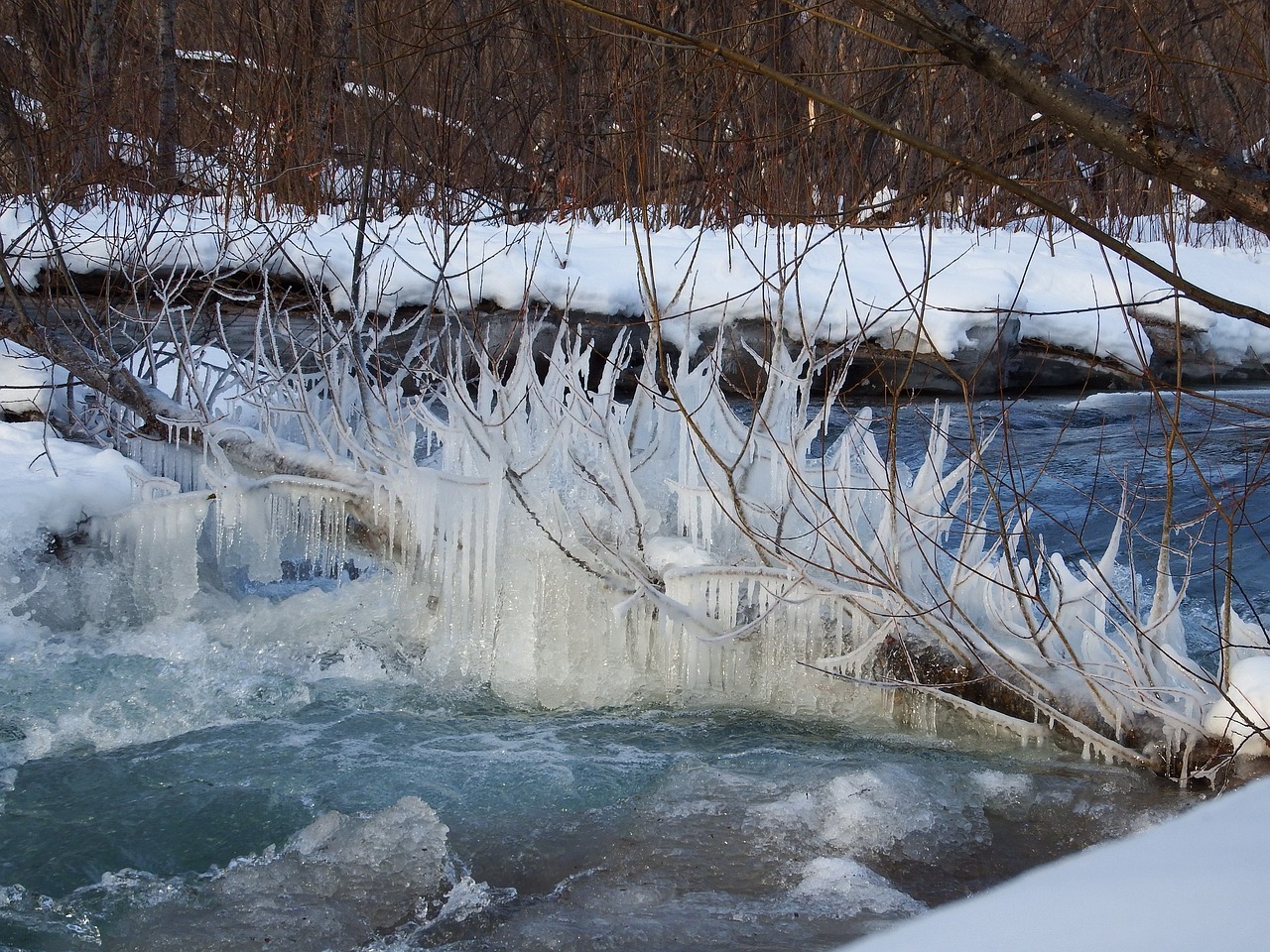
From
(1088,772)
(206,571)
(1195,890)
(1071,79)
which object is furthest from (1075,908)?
(206,571)

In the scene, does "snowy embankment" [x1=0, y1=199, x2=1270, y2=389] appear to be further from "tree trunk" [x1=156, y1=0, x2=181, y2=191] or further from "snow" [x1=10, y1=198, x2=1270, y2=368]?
"tree trunk" [x1=156, y1=0, x2=181, y2=191]

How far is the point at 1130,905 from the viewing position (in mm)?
1056

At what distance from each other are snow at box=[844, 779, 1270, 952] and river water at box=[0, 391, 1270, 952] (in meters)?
1.19

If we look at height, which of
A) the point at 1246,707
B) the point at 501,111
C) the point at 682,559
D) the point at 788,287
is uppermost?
the point at 501,111

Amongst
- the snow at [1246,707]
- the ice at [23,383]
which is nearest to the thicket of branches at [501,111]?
the ice at [23,383]

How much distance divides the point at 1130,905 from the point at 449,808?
7.04 feet

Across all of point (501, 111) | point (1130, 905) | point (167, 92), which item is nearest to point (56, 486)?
point (1130, 905)

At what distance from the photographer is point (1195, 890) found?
1.06 meters

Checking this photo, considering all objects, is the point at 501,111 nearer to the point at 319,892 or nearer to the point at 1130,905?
the point at 319,892

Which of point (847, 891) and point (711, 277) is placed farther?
point (711, 277)

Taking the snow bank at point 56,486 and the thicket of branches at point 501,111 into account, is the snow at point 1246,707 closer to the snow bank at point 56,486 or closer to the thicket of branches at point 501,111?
the snow bank at point 56,486

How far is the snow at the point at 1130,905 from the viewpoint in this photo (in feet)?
3.31

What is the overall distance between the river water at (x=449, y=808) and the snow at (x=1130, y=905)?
46.9 inches

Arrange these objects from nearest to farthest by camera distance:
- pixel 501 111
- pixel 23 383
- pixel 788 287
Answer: pixel 23 383
pixel 788 287
pixel 501 111
